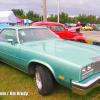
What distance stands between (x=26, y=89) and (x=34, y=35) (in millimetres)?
1516

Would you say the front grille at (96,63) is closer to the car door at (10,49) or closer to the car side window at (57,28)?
the car door at (10,49)

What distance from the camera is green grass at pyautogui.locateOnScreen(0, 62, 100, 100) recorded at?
93.6 inches

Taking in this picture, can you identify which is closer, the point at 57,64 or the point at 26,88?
the point at 57,64

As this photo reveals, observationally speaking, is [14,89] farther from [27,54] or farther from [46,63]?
[46,63]

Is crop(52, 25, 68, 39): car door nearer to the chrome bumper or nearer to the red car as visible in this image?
the red car

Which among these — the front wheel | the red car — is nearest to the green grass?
the front wheel

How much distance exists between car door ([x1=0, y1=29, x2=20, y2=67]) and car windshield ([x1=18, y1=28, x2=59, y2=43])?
219mm

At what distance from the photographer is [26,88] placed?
2.73 metres

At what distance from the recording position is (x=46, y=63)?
2.14m

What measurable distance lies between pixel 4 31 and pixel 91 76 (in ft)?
10.4

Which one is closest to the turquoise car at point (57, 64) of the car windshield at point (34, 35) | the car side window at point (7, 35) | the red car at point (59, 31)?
the car windshield at point (34, 35)

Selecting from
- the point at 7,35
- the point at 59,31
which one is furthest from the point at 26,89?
the point at 59,31

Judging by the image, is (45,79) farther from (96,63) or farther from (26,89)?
(96,63)

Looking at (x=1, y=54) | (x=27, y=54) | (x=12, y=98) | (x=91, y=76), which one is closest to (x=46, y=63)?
(x=27, y=54)
